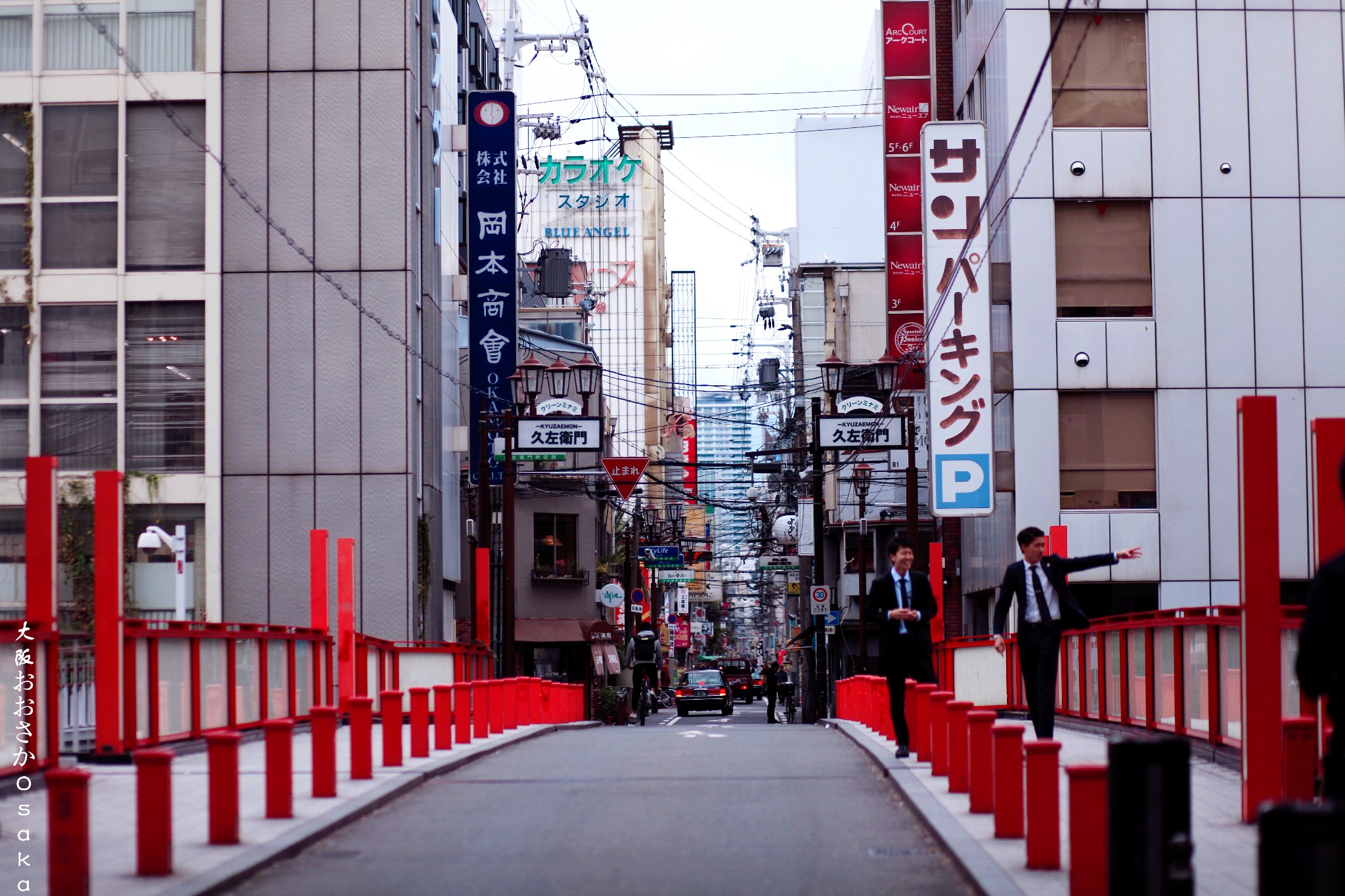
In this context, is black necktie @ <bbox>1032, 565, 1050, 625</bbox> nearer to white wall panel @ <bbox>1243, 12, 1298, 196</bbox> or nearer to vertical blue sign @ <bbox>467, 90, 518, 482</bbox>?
white wall panel @ <bbox>1243, 12, 1298, 196</bbox>

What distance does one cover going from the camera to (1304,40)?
29.9m

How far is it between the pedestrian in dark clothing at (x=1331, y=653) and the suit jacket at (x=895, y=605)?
786cm

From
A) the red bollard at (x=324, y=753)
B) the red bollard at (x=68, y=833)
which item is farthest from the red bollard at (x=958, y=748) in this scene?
the red bollard at (x=68, y=833)

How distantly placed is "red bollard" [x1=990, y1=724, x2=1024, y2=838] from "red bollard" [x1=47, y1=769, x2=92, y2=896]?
4715 mm

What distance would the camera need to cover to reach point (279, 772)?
417 inches

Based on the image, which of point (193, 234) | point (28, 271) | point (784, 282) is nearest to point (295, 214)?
point (193, 234)

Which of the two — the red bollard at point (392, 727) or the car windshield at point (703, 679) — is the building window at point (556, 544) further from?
the red bollard at point (392, 727)

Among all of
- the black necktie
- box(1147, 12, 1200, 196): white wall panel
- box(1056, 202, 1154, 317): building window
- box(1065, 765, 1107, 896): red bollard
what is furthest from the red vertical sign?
box(1065, 765, 1107, 896): red bollard

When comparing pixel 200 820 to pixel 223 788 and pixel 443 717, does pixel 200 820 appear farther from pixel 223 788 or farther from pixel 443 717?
pixel 443 717

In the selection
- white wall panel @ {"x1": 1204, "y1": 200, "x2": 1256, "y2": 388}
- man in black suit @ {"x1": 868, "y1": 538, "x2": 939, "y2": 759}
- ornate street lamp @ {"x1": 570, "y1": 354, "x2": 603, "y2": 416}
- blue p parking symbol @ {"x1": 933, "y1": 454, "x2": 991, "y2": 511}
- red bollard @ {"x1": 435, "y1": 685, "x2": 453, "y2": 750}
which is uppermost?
white wall panel @ {"x1": 1204, "y1": 200, "x2": 1256, "y2": 388}

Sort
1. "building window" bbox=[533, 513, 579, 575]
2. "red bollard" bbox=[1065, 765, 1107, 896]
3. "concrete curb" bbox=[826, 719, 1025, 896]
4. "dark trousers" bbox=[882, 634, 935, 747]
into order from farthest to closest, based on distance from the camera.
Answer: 1. "building window" bbox=[533, 513, 579, 575]
2. "dark trousers" bbox=[882, 634, 935, 747]
3. "concrete curb" bbox=[826, 719, 1025, 896]
4. "red bollard" bbox=[1065, 765, 1107, 896]

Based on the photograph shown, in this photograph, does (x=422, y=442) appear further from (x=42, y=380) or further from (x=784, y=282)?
(x=784, y=282)

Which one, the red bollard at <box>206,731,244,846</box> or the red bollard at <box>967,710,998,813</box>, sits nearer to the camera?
the red bollard at <box>206,731,244,846</box>

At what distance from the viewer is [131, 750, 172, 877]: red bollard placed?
843 centimetres
